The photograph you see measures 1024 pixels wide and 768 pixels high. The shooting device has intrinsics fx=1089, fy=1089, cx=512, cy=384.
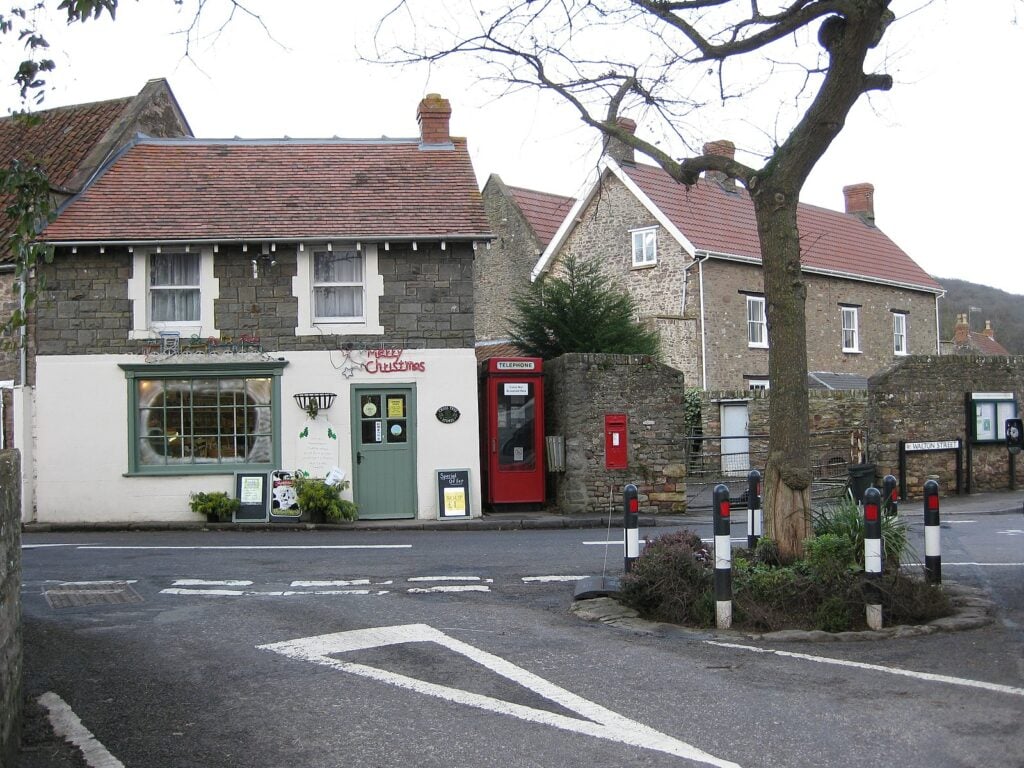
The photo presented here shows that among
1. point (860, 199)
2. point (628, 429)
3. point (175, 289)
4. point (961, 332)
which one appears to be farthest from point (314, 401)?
point (961, 332)

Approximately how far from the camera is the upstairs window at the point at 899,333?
36750mm

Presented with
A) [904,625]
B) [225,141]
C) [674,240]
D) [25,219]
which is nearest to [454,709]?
[904,625]

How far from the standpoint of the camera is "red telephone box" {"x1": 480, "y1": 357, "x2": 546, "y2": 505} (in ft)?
63.2

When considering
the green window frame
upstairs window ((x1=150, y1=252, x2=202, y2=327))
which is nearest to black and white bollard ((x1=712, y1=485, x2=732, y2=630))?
the green window frame

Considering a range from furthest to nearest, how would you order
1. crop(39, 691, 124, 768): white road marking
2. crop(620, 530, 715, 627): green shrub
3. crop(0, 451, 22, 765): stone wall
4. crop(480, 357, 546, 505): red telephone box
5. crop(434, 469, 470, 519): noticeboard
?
crop(480, 357, 546, 505): red telephone box
crop(434, 469, 470, 519): noticeboard
crop(620, 530, 715, 627): green shrub
crop(39, 691, 124, 768): white road marking
crop(0, 451, 22, 765): stone wall

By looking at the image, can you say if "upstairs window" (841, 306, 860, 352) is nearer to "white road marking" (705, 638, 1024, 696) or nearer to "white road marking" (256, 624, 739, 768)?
"white road marking" (705, 638, 1024, 696)

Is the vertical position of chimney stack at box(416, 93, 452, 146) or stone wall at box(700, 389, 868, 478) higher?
chimney stack at box(416, 93, 452, 146)

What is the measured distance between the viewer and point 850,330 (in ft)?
114

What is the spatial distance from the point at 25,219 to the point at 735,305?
25360 mm

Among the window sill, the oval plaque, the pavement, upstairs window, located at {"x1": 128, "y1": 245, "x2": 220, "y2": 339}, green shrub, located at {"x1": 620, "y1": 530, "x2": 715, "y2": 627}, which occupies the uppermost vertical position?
upstairs window, located at {"x1": 128, "y1": 245, "x2": 220, "y2": 339}

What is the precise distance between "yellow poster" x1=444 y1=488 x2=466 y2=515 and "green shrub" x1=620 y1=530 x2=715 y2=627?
9.78 metres

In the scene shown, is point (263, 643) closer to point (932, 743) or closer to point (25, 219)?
point (25, 219)

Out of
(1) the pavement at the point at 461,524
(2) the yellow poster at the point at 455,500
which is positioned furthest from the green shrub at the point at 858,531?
(2) the yellow poster at the point at 455,500

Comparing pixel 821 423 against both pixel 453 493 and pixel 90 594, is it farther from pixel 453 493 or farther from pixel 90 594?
pixel 90 594
